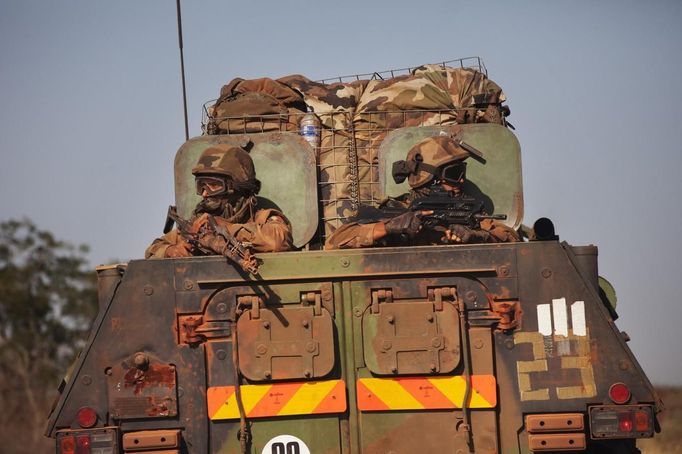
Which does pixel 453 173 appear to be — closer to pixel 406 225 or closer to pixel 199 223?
pixel 406 225

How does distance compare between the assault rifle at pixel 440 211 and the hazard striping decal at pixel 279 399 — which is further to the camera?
the assault rifle at pixel 440 211

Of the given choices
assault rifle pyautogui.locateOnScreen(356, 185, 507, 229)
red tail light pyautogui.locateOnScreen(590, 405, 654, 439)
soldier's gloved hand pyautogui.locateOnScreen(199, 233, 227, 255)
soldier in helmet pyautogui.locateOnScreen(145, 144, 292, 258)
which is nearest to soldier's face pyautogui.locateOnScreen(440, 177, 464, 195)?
assault rifle pyautogui.locateOnScreen(356, 185, 507, 229)

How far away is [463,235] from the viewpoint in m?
7.38

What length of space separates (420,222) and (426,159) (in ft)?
3.53

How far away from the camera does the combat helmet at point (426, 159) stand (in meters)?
8.27

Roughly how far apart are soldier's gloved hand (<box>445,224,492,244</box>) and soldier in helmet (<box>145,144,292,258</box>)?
1.05 metres

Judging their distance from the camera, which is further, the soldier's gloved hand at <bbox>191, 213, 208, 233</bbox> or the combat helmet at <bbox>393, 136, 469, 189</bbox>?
the combat helmet at <bbox>393, 136, 469, 189</bbox>

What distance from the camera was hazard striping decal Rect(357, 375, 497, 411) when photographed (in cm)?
689

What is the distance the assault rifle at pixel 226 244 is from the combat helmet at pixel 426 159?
1603 millimetres

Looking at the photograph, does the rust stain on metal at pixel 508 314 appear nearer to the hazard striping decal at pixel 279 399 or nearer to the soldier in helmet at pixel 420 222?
the soldier in helmet at pixel 420 222

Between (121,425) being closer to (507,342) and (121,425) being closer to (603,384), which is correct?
(507,342)

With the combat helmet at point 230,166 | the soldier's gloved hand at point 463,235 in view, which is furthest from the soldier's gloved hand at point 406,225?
the combat helmet at point 230,166

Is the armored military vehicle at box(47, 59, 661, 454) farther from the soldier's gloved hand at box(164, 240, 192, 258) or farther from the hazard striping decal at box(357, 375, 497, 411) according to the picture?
the soldier's gloved hand at box(164, 240, 192, 258)

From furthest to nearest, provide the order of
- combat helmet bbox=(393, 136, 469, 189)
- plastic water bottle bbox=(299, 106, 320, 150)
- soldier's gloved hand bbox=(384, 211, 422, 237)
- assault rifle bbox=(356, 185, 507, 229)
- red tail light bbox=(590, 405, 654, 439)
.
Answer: plastic water bottle bbox=(299, 106, 320, 150)
combat helmet bbox=(393, 136, 469, 189)
assault rifle bbox=(356, 185, 507, 229)
soldier's gloved hand bbox=(384, 211, 422, 237)
red tail light bbox=(590, 405, 654, 439)
